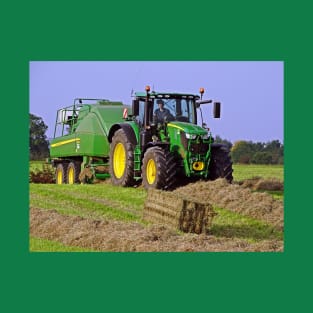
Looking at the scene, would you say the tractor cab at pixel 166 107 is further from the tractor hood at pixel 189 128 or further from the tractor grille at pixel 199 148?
the tractor grille at pixel 199 148

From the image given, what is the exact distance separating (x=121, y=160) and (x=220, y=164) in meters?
3.32

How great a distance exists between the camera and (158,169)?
1567 centimetres

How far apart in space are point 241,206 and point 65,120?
9014 mm

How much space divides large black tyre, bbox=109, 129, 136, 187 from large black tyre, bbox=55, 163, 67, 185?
3.93m

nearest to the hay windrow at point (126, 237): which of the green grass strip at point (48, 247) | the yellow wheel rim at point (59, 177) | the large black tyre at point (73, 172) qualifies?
the green grass strip at point (48, 247)

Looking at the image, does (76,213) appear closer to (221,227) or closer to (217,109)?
(221,227)

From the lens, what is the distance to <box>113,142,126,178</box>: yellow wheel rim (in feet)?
60.0

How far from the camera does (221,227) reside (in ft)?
42.1

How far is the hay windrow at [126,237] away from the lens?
11062 mm

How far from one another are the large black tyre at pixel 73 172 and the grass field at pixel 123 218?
3.63 metres

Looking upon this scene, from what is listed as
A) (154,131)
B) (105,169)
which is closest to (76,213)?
(154,131)

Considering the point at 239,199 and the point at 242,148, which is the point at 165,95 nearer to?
the point at 242,148

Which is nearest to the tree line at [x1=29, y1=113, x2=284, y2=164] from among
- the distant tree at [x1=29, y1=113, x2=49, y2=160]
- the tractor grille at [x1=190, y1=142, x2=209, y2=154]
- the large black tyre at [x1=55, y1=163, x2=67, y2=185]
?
the distant tree at [x1=29, y1=113, x2=49, y2=160]

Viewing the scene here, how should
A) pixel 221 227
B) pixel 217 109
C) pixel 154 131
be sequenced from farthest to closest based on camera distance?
pixel 154 131, pixel 217 109, pixel 221 227
